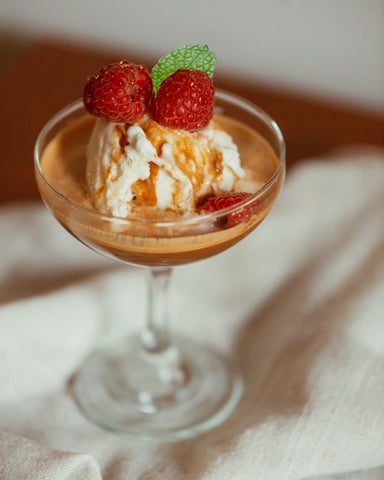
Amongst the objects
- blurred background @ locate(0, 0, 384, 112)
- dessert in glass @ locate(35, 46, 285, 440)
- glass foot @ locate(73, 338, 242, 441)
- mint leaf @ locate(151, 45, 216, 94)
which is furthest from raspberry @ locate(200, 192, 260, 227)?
blurred background @ locate(0, 0, 384, 112)

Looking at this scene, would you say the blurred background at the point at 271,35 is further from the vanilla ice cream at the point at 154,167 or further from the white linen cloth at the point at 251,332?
the vanilla ice cream at the point at 154,167

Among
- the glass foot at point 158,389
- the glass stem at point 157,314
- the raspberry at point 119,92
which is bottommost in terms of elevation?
the glass foot at point 158,389

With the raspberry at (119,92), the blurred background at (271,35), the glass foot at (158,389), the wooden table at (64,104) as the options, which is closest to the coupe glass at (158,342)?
the glass foot at (158,389)

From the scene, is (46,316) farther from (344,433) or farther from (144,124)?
(344,433)

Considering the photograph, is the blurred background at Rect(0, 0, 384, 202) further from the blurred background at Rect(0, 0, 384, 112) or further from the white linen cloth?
the white linen cloth

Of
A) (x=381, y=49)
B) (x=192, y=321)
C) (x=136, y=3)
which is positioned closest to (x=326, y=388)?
(x=192, y=321)

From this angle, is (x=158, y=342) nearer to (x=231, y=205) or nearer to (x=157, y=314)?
(x=157, y=314)
